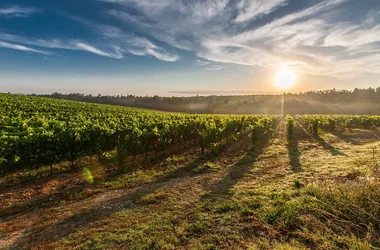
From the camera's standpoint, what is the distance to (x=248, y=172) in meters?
10.7

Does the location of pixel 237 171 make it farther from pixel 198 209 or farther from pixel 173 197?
pixel 198 209

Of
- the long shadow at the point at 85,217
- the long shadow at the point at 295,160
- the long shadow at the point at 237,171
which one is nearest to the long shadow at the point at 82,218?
the long shadow at the point at 85,217

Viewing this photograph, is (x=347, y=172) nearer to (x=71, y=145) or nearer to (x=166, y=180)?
(x=166, y=180)

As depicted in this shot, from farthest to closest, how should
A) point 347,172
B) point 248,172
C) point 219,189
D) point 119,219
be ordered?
point 248,172, point 347,172, point 219,189, point 119,219

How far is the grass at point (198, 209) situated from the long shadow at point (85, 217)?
0.03 m

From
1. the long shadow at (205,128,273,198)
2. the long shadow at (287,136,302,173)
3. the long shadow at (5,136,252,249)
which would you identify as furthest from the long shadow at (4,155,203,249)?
the long shadow at (287,136,302,173)

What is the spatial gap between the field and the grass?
35 mm

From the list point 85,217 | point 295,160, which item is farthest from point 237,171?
point 85,217

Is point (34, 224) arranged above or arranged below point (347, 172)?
below

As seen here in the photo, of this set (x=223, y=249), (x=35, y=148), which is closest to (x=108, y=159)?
(x=35, y=148)

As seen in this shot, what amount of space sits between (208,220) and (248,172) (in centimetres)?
535

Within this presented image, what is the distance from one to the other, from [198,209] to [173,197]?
141 centimetres

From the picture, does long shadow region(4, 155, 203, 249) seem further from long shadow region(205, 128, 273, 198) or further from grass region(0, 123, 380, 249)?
long shadow region(205, 128, 273, 198)

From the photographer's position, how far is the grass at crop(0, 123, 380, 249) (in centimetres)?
480
